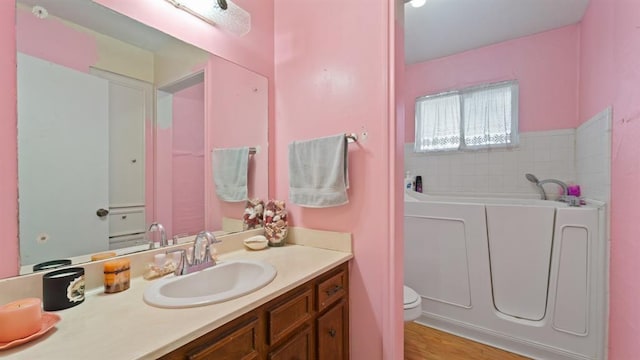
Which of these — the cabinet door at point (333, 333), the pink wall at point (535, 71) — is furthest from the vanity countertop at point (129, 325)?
the pink wall at point (535, 71)

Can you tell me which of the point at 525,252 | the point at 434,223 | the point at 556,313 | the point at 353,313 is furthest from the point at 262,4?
the point at 556,313

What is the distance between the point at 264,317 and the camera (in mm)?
864

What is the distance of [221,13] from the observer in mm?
1289

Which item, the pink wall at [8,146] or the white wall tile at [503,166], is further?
the white wall tile at [503,166]

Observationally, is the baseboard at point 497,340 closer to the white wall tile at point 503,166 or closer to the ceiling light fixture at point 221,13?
the white wall tile at point 503,166

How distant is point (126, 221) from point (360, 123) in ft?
3.58

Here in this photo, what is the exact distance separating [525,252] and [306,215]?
1571 millimetres

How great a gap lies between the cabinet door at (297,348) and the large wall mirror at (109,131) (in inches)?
25.8

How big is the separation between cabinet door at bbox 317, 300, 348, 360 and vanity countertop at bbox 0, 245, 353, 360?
296mm


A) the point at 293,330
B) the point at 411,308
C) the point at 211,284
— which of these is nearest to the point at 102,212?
the point at 211,284

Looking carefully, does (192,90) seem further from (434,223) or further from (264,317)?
(434,223)

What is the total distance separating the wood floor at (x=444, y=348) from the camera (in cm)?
178

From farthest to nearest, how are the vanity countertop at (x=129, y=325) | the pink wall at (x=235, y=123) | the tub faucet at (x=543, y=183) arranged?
the tub faucet at (x=543, y=183), the pink wall at (x=235, y=123), the vanity countertop at (x=129, y=325)

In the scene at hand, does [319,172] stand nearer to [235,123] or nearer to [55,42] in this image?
[235,123]
